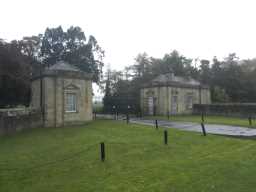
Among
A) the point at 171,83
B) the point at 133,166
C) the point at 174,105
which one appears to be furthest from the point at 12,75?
the point at 133,166

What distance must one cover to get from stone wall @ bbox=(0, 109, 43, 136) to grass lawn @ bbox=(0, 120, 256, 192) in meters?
4.11

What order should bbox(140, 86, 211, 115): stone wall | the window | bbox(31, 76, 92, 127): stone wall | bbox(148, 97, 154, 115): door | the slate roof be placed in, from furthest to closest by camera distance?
bbox(148, 97, 154, 115): door < the slate roof < bbox(140, 86, 211, 115): stone wall < the window < bbox(31, 76, 92, 127): stone wall

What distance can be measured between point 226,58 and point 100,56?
27.0 metres

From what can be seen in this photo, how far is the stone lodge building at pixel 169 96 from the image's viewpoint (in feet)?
107

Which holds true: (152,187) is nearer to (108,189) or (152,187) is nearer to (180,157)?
(108,189)

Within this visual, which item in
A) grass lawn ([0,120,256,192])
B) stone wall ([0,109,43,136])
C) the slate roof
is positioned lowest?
grass lawn ([0,120,256,192])

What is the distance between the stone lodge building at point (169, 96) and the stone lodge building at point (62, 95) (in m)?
11.8

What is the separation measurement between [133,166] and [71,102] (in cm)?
1555

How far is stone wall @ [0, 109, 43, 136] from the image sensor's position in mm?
17345

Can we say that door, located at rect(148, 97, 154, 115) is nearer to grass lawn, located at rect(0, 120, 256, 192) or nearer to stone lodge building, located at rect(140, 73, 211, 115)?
stone lodge building, located at rect(140, 73, 211, 115)

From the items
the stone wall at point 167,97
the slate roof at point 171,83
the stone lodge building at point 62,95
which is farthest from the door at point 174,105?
the stone lodge building at point 62,95

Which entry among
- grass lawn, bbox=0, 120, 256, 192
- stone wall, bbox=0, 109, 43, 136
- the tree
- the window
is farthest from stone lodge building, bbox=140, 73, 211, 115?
grass lawn, bbox=0, 120, 256, 192

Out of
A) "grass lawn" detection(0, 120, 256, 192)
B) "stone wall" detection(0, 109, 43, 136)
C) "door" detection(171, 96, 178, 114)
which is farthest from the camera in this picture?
"door" detection(171, 96, 178, 114)

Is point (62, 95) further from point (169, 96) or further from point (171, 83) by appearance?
point (171, 83)
